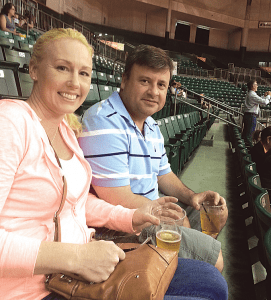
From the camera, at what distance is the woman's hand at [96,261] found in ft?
2.02

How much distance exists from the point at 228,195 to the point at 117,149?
2.15 m

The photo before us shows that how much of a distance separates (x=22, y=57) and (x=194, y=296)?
11.3 ft

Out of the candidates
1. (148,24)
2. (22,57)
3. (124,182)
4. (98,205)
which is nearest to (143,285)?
(98,205)

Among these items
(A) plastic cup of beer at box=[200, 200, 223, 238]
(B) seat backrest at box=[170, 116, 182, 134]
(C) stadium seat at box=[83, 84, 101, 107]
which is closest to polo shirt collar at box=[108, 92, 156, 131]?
(A) plastic cup of beer at box=[200, 200, 223, 238]

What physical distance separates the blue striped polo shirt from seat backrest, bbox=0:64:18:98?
1204 mm

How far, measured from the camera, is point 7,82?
2.18 metres

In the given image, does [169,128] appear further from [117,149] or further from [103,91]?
[117,149]

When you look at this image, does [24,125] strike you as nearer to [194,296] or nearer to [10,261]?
[10,261]

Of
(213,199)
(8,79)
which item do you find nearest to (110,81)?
(8,79)

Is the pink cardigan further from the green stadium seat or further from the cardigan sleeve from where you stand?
the green stadium seat

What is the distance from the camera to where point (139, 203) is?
1116 mm

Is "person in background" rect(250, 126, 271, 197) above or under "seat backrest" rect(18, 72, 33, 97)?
under

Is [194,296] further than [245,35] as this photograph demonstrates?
No

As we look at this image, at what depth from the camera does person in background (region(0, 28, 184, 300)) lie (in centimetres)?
60
